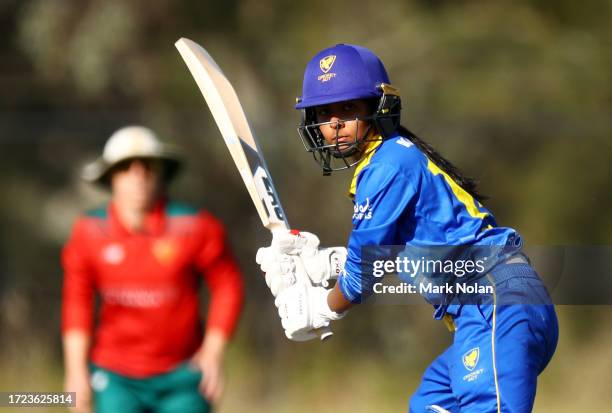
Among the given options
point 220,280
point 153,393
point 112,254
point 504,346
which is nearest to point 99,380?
point 153,393

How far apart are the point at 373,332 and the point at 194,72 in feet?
12.5

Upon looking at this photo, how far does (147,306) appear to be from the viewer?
4.69m

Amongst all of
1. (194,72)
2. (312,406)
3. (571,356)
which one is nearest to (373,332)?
(312,406)

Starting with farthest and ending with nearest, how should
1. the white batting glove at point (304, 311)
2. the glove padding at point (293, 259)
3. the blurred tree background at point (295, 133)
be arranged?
the blurred tree background at point (295, 133) < the glove padding at point (293, 259) < the white batting glove at point (304, 311)

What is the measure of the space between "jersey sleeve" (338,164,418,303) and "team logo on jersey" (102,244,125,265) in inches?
61.6

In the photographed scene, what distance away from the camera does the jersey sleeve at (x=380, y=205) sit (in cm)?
340

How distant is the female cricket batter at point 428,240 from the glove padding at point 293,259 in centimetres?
11

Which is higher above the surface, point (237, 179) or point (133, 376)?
point (237, 179)

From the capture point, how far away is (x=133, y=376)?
4629 millimetres

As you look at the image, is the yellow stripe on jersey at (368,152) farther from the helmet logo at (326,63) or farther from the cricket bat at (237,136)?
the cricket bat at (237,136)

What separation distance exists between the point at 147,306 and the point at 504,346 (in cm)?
189

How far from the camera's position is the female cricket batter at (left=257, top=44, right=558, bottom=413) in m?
3.33

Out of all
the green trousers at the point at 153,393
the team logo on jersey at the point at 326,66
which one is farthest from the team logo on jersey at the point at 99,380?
the team logo on jersey at the point at 326,66

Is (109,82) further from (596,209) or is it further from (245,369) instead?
(596,209)
